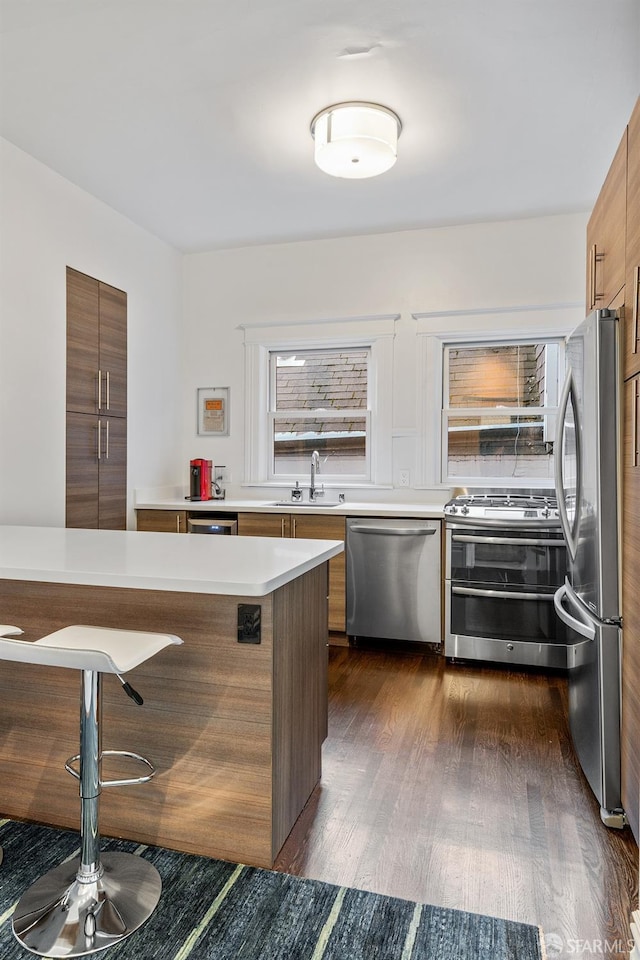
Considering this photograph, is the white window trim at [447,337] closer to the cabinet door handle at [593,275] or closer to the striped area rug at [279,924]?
the cabinet door handle at [593,275]

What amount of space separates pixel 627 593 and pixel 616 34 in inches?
79.9

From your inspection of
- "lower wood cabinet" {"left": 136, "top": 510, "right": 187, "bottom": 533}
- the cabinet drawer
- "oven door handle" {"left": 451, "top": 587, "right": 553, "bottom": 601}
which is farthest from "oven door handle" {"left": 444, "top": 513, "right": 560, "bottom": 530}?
"lower wood cabinet" {"left": 136, "top": 510, "right": 187, "bottom": 533}

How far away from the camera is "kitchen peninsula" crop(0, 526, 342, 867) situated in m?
1.74

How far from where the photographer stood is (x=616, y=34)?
2277mm

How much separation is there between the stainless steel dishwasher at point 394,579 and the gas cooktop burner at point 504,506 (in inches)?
7.9

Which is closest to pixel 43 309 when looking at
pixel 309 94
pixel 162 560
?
pixel 309 94

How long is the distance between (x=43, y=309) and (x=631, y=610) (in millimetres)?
3167

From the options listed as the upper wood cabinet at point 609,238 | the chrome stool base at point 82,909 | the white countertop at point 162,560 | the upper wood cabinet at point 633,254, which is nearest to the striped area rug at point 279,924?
the chrome stool base at point 82,909

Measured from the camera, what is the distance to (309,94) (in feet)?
8.75

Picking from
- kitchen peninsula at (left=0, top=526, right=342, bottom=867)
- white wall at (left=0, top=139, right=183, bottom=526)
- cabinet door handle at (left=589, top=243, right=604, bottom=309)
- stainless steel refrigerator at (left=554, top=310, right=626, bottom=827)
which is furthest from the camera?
white wall at (left=0, top=139, right=183, bottom=526)

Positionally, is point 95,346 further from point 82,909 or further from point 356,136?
point 82,909

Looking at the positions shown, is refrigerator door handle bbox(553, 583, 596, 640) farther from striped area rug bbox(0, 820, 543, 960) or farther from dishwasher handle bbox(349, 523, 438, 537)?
dishwasher handle bbox(349, 523, 438, 537)

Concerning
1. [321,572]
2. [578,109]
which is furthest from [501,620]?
[578,109]

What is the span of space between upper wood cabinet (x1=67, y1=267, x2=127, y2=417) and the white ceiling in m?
0.59
